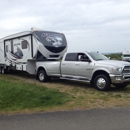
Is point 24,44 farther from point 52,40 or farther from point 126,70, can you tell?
point 126,70

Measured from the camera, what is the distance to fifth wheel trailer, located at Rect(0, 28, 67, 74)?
42.6 feet

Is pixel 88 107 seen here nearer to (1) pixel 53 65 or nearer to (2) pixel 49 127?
(2) pixel 49 127

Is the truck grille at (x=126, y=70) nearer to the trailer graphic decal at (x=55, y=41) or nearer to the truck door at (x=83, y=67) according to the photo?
the truck door at (x=83, y=67)

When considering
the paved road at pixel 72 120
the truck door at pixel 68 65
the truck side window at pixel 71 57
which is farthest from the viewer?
the truck side window at pixel 71 57

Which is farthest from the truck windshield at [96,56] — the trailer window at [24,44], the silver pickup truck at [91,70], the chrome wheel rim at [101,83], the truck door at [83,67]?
the trailer window at [24,44]

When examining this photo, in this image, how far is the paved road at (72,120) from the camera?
487cm

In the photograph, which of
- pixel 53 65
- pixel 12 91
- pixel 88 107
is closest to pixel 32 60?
pixel 53 65

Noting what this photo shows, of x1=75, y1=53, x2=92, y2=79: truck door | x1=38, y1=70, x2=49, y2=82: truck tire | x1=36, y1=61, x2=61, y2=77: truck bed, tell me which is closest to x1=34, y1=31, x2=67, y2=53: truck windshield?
x1=36, y1=61, x2=61, y2=77: truck bed

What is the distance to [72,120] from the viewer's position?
536 cm

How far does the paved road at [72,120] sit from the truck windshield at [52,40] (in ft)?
24.7

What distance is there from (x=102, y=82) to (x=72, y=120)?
454cm

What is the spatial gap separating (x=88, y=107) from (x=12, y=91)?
348cm

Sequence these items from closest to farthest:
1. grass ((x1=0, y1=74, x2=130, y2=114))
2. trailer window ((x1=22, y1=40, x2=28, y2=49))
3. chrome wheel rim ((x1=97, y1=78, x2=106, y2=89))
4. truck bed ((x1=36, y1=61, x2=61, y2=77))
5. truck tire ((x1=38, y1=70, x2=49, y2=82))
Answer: grass ((x1=0, y1=74, x2=130, y2=114)) < chrome wheel rim ((x1=97, y1=78, x2=106, y2=89)) < truck bed ((x1=36, y1=61, x2=61, y2=77)) < truck tire ((x1=38, y1=70, x2=49, y2=82)) < trailer window ((x1=22, y1=40, x2=28, y2=49))

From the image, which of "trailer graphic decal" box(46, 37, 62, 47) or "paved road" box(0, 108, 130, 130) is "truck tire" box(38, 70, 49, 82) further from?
"paved road" box(0, 108, 130, 130)
